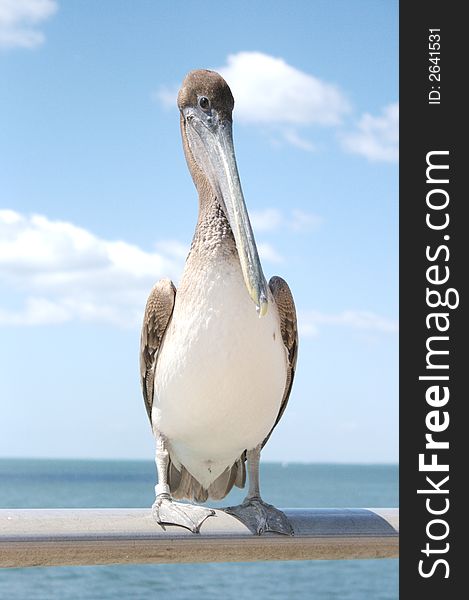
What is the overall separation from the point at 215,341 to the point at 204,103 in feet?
2.13

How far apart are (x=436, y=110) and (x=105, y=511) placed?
1.33 meters

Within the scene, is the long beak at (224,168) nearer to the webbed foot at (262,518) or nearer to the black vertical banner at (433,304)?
the black vertical banner at (433,304)

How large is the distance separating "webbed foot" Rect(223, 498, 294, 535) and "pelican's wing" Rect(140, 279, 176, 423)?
48 cm

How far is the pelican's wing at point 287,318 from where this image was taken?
2607 millimetres

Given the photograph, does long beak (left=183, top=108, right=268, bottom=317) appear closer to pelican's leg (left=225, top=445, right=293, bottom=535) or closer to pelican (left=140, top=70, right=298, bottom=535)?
pelican (left=140, top=70, right=298, bottom=535)

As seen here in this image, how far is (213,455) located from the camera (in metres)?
2.60

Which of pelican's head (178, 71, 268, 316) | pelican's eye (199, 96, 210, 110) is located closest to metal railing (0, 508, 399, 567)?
pelican's head (178, 71, 268, 316)

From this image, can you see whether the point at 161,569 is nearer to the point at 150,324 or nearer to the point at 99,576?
the point at 99,576

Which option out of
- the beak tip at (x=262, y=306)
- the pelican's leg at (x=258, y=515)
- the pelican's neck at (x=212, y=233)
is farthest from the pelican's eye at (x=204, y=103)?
the pelican's leg at (x=258, y=515)

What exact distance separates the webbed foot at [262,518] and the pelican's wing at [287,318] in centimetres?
37

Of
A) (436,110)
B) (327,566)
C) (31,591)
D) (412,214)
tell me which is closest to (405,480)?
(412,214)

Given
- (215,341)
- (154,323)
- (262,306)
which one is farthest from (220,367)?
(154,323)

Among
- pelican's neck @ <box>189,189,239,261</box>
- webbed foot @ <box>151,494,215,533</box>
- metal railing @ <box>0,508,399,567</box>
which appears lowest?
metal railing @ <box>0,508,399,567</box>

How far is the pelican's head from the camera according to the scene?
2477 mm
